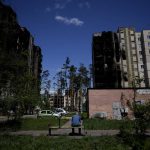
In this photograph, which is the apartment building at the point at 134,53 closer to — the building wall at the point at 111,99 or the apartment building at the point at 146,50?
the apartment building at the point at 146,50

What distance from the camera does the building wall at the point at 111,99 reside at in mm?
39406

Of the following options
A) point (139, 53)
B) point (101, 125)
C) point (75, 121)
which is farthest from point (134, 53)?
point (75, 121)

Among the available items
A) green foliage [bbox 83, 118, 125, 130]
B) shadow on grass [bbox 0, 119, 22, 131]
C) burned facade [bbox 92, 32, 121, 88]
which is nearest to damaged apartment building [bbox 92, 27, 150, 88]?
burned facade [bbox 92, 32, 121, 88]

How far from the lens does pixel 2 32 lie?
26.3 meters

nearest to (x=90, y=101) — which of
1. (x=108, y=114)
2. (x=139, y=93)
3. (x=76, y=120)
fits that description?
(x=108, y=114)

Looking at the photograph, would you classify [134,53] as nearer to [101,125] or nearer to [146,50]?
[146,50]

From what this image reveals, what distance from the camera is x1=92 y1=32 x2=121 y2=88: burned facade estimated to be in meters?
81.8

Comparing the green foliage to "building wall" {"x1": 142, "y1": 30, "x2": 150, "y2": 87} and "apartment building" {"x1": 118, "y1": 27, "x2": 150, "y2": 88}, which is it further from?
"building wall" {"x1": 142, "y1": 30, "x2": 150, "y2": 87}

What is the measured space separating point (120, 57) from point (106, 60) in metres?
4.77

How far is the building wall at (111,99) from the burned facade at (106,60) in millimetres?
40505

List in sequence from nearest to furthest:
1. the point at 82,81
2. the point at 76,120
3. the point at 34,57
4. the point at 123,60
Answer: the point at 76,120 → the point at 82,81 → the point at 123,60 → the point at 34,57

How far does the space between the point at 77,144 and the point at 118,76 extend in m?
71.5

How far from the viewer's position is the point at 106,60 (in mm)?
84875

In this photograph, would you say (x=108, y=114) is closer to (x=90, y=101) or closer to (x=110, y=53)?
(x=90, y=101)
